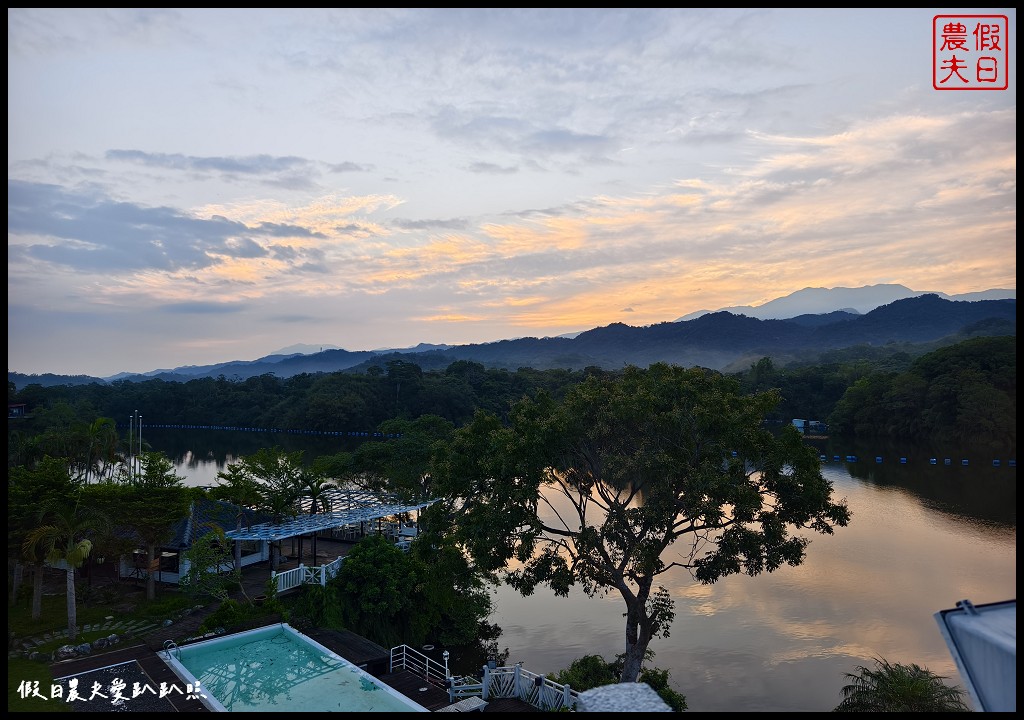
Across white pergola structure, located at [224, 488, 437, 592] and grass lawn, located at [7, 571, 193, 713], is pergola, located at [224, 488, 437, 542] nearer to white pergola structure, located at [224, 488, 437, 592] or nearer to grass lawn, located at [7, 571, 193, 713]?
white pergola structure, located at [224, 488, 437, 592]

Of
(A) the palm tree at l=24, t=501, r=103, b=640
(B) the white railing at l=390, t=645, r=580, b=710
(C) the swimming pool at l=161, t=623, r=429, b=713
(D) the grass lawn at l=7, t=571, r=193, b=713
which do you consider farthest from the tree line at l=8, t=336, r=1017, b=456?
(B) the white railing at l=390, t=645, r=580, b=710

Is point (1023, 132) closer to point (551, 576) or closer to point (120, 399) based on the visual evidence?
point (551, 576)

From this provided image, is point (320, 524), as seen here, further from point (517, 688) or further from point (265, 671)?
point (517, 688)

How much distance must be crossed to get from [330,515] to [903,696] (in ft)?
59.0

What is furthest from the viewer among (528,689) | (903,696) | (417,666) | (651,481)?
(417,666)

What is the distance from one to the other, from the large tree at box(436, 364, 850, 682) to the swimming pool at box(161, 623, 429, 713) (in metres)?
3.72

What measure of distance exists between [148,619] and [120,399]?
91.9 meters

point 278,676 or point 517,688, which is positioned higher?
point 278,676

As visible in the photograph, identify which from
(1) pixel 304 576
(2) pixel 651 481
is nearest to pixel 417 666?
(1) pixel 304 576

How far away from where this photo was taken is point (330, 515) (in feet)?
78.3

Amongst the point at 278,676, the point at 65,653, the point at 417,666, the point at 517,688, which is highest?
the point at 65,653

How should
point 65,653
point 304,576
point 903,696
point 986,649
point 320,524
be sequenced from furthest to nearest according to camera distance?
point 320,524 < point 304,576 < point 65,653 < point 903,696 < point 986,649

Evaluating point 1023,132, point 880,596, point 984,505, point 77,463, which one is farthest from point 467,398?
point 1023,132

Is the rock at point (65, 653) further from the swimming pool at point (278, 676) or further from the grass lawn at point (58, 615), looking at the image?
the swimming pool at point (278, 676)
